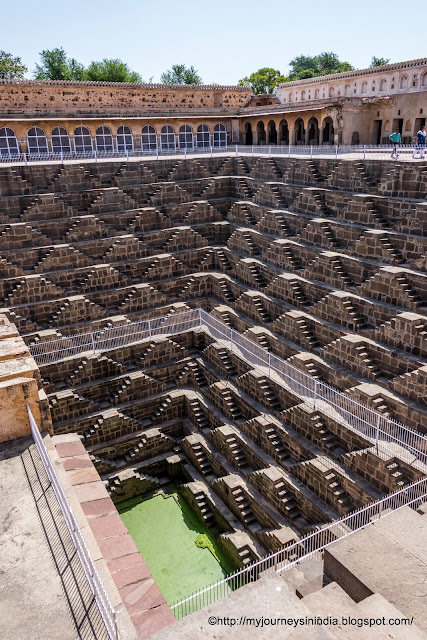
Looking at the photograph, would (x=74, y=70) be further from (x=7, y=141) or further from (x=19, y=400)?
(x=19, y=400)

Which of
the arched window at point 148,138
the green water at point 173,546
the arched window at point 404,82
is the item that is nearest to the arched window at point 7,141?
the arched window at point 148,138

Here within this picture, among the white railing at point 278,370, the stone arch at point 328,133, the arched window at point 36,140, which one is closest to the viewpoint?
the white railing at point 278,370

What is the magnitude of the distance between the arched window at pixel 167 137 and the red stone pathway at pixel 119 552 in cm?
2213

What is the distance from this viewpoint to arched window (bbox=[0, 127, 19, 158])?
914 inches

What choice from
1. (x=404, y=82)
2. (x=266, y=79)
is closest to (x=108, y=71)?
(x=266, y=79)

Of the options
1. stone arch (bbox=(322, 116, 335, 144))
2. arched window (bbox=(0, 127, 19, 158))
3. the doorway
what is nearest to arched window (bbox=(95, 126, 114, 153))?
arched window (bbox=(0, 127, 19, 158))

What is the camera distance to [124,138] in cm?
2608

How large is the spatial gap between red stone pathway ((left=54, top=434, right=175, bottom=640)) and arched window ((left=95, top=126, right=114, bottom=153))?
20319mm

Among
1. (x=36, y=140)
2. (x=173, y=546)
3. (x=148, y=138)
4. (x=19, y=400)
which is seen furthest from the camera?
(x=148, y=138)

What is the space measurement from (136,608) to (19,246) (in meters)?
13.6

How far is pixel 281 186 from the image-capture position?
18.2 meters

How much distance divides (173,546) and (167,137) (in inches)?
863

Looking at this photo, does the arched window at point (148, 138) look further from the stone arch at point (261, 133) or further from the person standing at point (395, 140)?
the person standing at point (395, 140)

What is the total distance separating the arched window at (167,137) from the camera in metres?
27.2
